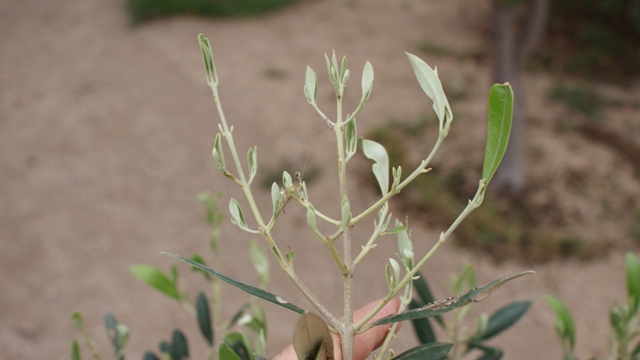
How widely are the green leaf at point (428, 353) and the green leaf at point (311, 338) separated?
102 mm

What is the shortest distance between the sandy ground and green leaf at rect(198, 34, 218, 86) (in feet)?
6.25

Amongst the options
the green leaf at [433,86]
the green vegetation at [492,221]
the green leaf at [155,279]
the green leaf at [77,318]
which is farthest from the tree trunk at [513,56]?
the green leaf at [433,86]

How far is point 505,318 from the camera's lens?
3.47 ft

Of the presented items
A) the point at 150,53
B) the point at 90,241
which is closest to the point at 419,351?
the point at 90,241

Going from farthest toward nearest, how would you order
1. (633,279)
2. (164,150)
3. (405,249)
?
(164,150), (633,279), (405,249)

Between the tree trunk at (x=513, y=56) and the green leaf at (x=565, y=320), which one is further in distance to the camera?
the tree trunk at (x=513, y=56)

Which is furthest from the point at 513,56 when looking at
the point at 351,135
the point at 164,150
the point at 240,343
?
the point at 351,135

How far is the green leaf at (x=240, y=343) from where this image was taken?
0.72m

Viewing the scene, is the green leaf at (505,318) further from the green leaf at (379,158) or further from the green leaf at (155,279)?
the green leaf at (379,158)

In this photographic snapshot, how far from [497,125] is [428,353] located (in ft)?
0.67

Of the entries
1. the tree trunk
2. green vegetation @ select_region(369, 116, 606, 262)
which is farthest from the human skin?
the tree trunk

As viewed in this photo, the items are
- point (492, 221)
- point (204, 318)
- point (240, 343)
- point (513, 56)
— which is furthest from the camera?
point (513, 56)

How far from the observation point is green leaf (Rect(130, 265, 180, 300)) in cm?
94

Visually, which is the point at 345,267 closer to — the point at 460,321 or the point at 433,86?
the point at 433,86
